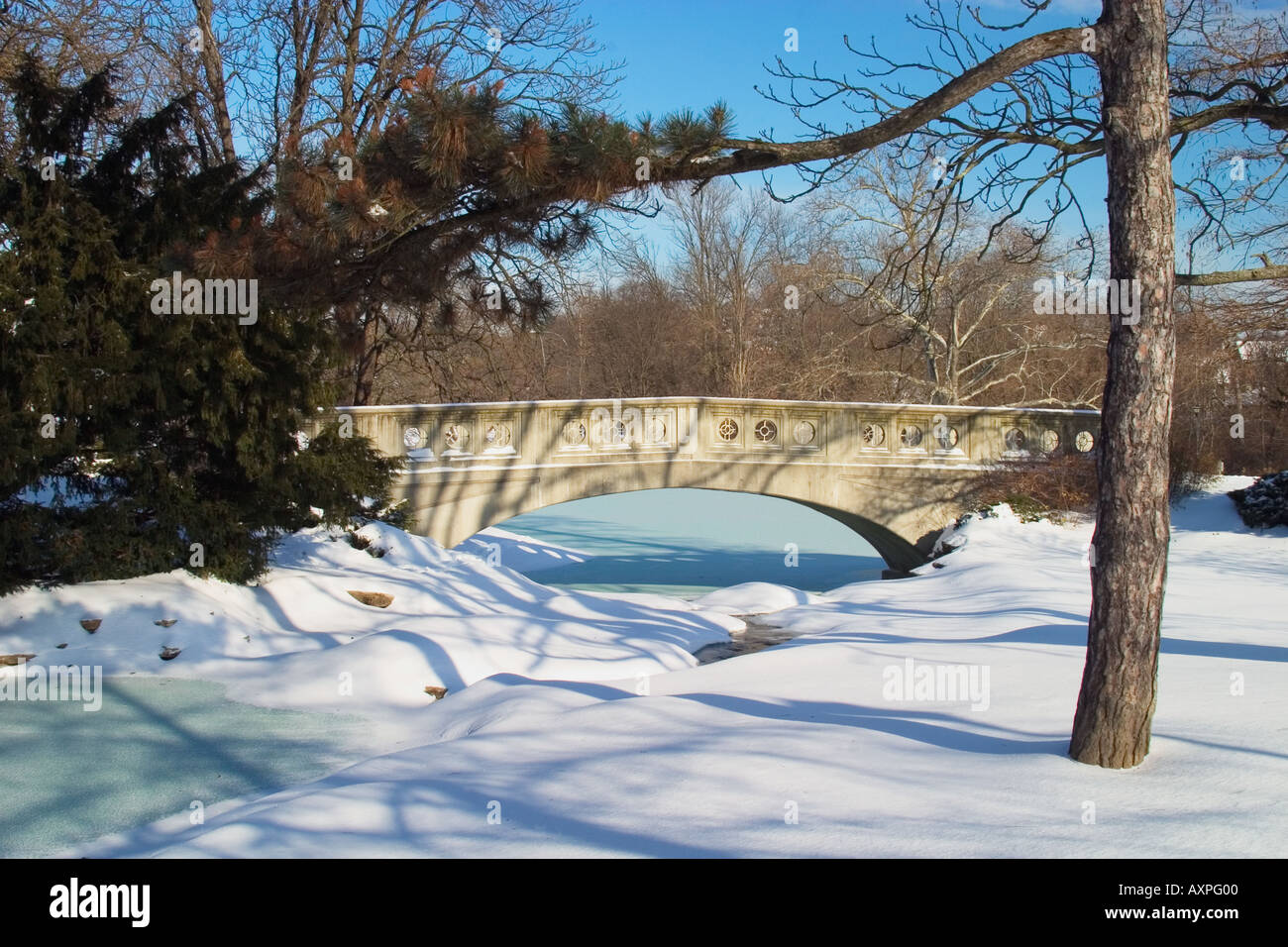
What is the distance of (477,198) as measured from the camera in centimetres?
621

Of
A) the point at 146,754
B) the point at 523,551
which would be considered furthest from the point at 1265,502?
the point at 146,754

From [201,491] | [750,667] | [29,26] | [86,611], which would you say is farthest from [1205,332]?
[29,26]

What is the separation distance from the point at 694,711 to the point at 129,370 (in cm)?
679

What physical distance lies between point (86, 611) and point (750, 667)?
627 cm

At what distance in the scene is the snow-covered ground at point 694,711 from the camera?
420 centimetres

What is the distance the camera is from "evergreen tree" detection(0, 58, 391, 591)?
9.42m

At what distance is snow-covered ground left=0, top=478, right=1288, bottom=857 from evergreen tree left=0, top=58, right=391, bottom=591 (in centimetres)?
62

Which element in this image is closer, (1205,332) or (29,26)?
(29,26)

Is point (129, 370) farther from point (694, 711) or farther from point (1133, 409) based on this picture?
point (1133, 409)

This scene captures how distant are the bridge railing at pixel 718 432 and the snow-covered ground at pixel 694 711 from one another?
3.41m

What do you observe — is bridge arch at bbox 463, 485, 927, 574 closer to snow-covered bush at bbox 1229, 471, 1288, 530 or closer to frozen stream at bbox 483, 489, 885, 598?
frozen stream at bbox 483, 489, 885, 598

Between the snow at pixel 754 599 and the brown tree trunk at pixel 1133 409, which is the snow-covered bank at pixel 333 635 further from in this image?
the brown tree trunk at pixel 1133 409

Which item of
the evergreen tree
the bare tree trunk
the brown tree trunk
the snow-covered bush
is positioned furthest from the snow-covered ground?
the bare tree trunk
